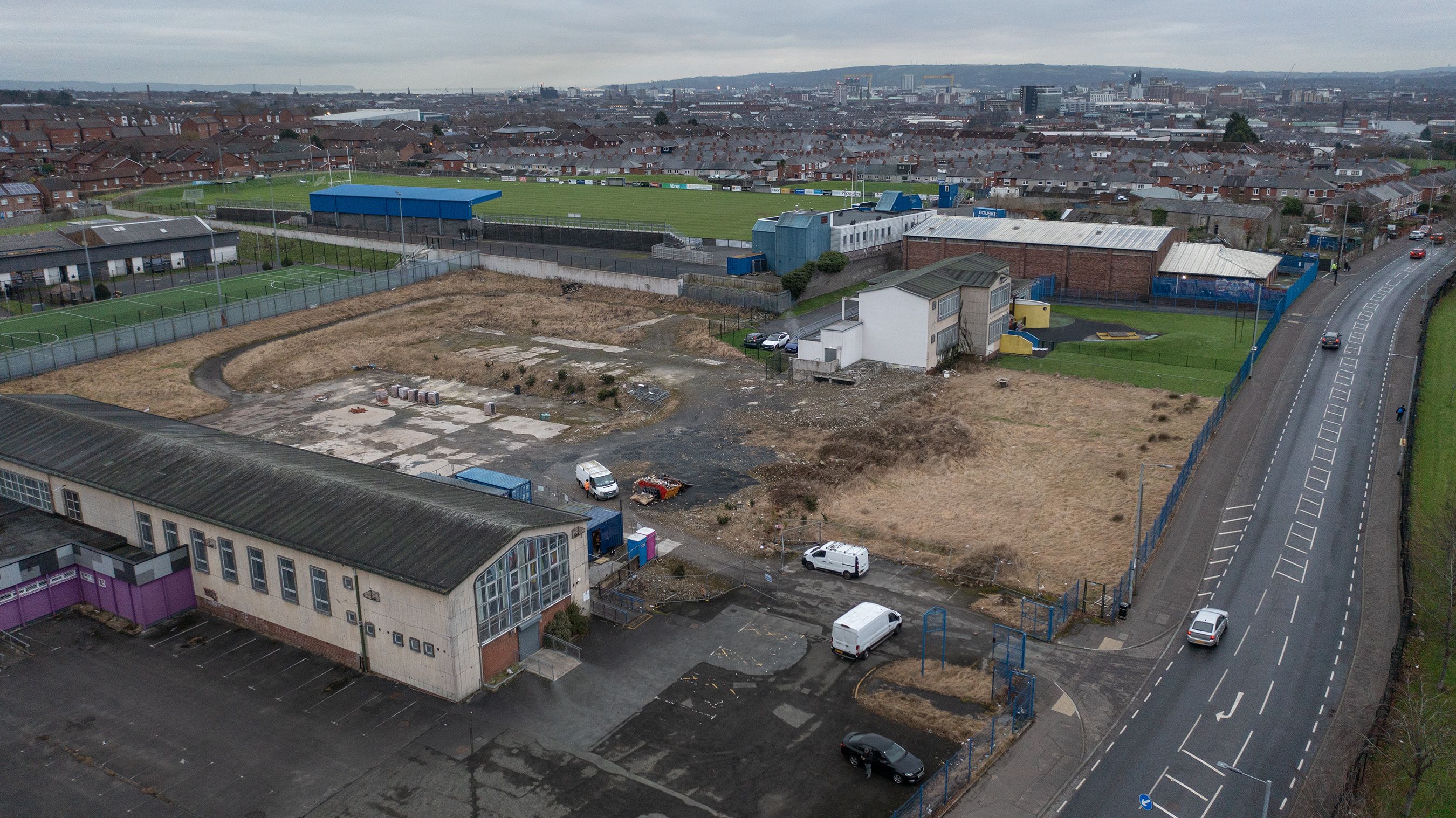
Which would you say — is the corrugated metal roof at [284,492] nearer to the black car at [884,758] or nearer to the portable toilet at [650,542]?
the portable toilet at [650,542]

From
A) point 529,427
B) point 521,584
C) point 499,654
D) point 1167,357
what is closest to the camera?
point 499,654

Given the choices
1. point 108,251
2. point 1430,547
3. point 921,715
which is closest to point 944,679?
point 921,715

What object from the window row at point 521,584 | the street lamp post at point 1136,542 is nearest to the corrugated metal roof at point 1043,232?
the street lamp post at point 1136,542

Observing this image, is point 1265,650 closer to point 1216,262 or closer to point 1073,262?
point 1073,262

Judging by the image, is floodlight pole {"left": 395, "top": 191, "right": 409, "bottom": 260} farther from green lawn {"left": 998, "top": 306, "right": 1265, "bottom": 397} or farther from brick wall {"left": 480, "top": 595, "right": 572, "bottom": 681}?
brick wall {"left": 480, "top": 595, "right": 572, "bottom": 681}

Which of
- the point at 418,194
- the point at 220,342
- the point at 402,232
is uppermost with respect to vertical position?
the point at 418,194

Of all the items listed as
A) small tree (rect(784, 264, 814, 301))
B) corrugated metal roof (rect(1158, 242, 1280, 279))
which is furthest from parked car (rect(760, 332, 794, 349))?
corrugated metal roof (rect(1158, 242, 1280, 279))
